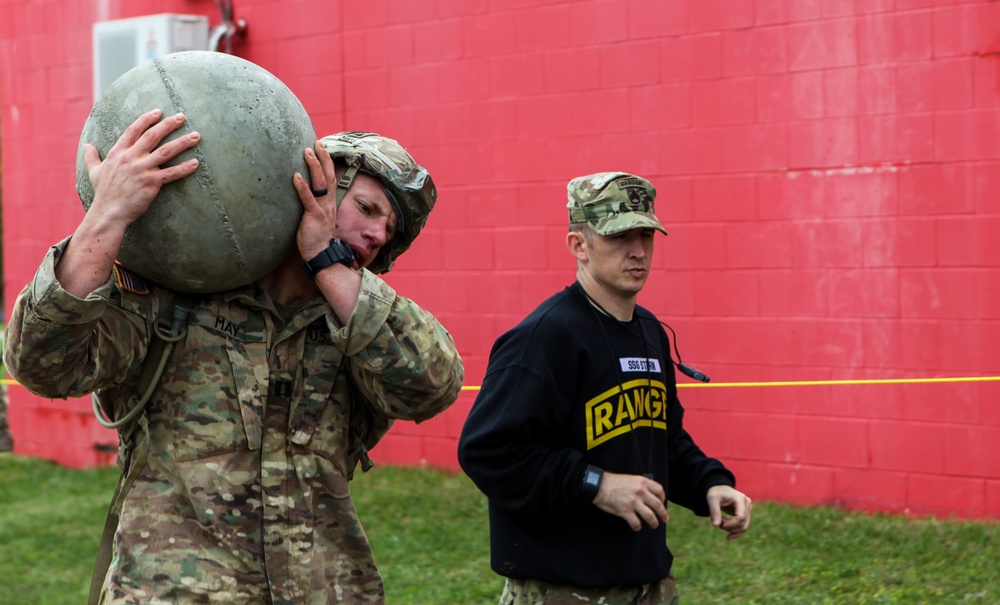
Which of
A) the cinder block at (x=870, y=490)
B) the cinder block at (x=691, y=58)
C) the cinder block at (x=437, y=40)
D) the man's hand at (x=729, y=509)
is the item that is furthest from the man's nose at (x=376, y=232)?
the cinder block at (x=437, y=40)

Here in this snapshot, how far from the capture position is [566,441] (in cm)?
335

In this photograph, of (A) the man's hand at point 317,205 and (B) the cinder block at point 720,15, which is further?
(B) the cinder block at point 720,15

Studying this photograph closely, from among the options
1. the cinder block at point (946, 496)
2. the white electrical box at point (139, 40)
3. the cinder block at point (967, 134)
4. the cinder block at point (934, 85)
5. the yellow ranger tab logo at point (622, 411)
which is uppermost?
the white electrical box at point (139, 40)

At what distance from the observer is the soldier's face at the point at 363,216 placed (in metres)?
2.60

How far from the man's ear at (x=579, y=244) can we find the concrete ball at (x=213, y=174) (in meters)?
1.29

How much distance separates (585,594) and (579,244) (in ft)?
3.29

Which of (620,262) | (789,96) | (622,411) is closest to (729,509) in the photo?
(622,411)

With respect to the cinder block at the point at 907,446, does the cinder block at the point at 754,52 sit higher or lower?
higher

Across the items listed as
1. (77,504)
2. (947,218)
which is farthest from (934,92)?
(77,504)

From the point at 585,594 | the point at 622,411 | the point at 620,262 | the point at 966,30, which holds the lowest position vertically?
the point at 585,594

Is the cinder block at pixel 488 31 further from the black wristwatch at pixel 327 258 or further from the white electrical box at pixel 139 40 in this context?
the black wristwatch at pixel 327 258

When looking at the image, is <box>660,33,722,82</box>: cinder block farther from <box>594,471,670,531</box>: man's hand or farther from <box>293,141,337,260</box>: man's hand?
<box>293,141,337,260</box>: man's hand

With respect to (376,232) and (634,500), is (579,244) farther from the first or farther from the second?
(376,232)

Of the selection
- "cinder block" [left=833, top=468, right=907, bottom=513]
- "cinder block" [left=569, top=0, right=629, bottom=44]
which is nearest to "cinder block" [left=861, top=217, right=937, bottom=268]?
"cinder block" [left=833, top=468, right=907, bottom=513]
